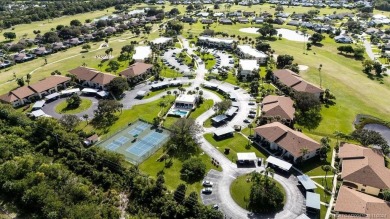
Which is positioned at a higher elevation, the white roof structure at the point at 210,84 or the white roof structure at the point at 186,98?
the white roof structure at the point at 186,98

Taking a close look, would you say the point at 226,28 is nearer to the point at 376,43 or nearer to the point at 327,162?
the point at 376,43

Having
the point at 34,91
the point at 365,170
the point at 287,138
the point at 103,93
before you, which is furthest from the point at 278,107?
the point at 34,91

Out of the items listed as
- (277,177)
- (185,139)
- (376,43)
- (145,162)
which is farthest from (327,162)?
(376,43)

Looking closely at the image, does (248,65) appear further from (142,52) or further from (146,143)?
(146,143)

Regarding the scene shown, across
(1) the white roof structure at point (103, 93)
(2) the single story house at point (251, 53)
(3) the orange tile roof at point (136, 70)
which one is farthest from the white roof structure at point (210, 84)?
(1) the white roof structure at point (103, 93)

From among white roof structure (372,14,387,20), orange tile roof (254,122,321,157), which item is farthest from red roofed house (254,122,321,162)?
white roof structure (372,14,387,20)

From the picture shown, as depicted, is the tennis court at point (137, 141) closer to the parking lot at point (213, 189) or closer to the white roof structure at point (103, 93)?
the parking lot at point (213, 189)
